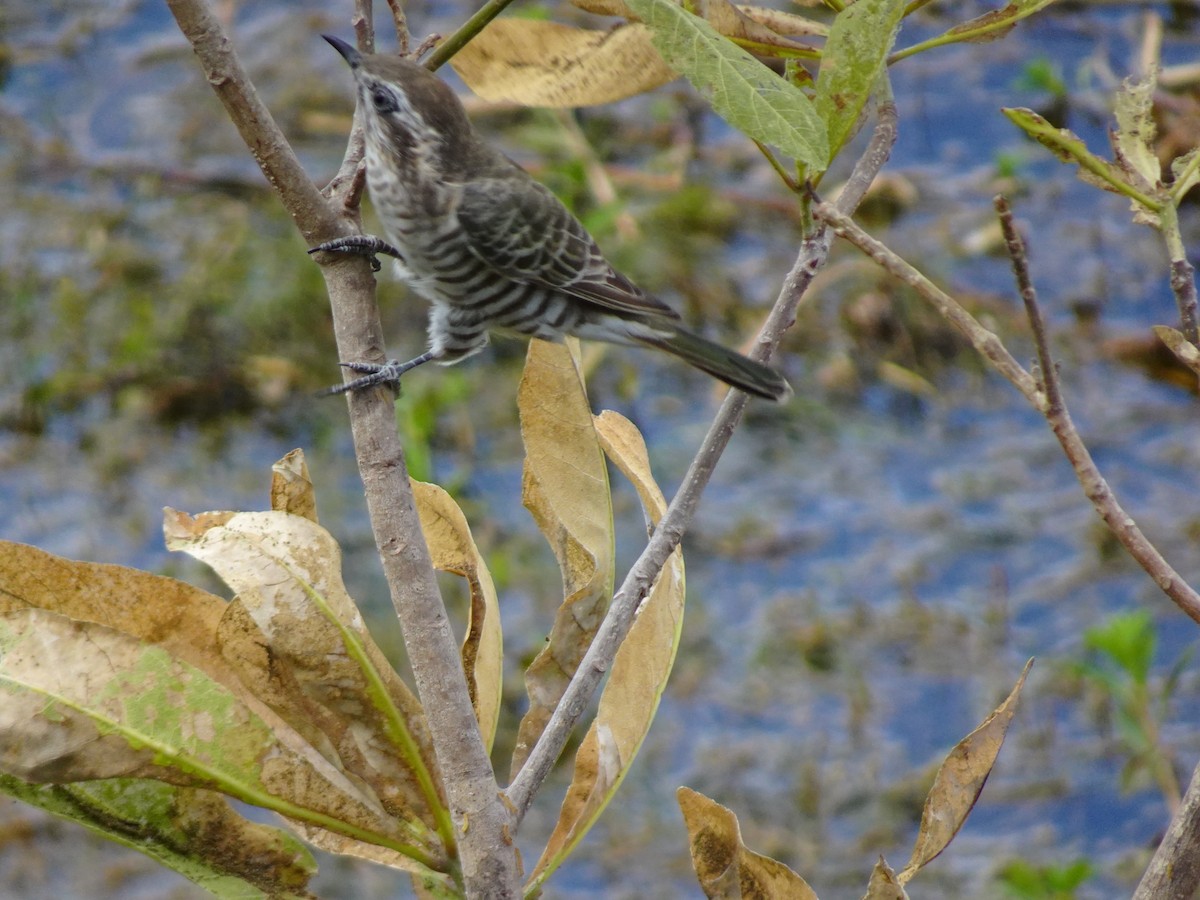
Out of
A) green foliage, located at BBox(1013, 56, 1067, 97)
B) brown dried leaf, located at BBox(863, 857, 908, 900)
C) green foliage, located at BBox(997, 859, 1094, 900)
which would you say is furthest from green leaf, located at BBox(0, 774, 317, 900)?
green foliage, located at BBox(1013, 56, 1067, 97)

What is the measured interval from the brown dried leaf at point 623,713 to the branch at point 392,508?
0.24 ft

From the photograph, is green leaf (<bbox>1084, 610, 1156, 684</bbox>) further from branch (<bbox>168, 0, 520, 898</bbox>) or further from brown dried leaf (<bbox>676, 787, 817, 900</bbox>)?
branch (<bbox>168, 0, 520, 898</bbox>)

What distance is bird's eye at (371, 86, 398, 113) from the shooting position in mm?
2701

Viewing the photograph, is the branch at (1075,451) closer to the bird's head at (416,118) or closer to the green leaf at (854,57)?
the green leaf at (854,57)

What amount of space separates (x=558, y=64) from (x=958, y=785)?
74 centimetres

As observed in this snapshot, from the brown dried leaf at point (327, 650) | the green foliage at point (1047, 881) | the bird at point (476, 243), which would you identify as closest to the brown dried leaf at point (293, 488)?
the brown dried leaf at point (327, 650)

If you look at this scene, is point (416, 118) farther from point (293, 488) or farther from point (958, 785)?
point (958, 785)

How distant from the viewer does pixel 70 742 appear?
98 centimetres

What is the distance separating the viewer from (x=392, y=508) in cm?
107

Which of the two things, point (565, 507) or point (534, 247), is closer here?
point (565, 507)

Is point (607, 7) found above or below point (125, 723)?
above

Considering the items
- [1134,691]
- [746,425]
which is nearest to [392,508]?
[1134,691]

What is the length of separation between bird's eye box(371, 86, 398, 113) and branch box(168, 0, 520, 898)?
5.01ft

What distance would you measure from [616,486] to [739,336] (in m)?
0.68
